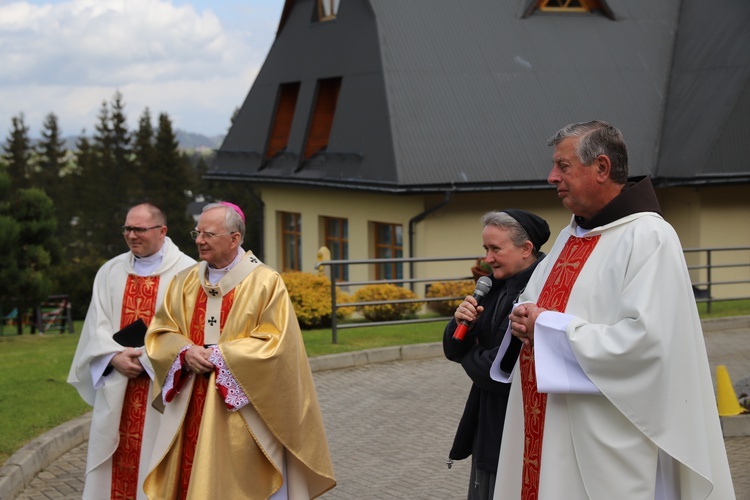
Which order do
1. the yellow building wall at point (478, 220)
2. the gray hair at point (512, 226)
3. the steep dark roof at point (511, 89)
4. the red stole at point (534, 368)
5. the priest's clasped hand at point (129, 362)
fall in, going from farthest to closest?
the yellow building wall at point (478, 220)
the steep dark roof at point (511, 89)
the priest's clasped hand at point (129, 362)
the gray hair at point (512, 226)
the red stole at point (534, 368)

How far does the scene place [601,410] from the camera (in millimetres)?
4488

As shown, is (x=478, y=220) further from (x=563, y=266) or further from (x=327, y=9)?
(x=563, y=266)

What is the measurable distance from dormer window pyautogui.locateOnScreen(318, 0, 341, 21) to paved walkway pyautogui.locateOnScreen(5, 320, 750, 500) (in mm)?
15579

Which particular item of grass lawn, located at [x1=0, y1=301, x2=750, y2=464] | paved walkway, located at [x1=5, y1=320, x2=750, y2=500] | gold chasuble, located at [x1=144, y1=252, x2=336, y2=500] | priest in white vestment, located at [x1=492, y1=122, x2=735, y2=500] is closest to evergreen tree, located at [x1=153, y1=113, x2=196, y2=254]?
grass lawn, located at [x1=0, y1=301, x2=750, y2=464]

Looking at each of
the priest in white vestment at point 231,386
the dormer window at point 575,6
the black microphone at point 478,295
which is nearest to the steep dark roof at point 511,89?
the dormer window at point 575,6

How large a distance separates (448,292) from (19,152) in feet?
255

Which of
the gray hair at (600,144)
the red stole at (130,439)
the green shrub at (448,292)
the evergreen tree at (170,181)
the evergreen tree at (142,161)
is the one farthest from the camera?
the evergreen tree at (142,161)

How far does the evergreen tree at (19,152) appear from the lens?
8719 centimetres

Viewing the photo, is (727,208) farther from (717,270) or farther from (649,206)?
(649,206)

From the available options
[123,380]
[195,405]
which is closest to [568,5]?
[123,380]

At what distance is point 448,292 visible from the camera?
1864 centimetres

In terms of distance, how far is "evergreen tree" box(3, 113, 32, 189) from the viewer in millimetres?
87188

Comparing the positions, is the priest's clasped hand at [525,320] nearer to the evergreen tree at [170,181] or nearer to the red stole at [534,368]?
the red stole at [534,368]

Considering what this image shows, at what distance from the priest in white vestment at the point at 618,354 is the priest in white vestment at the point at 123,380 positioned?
122 inches
